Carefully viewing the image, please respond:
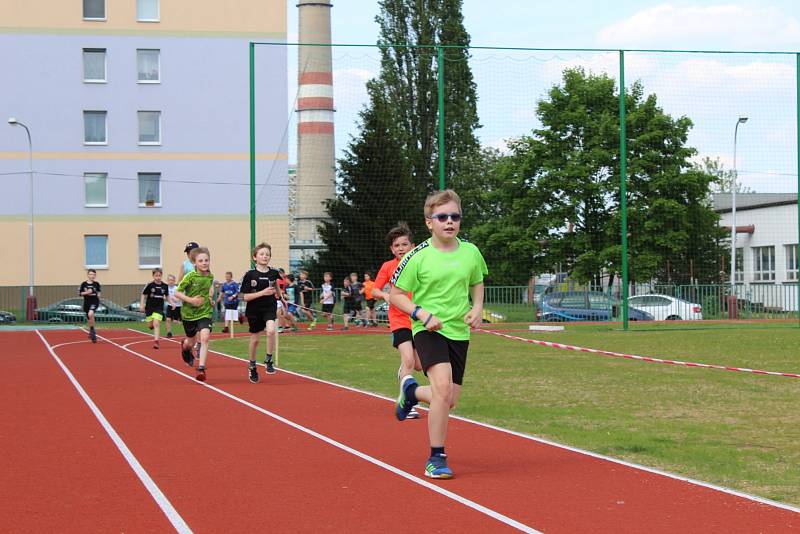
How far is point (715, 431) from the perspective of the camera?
991cm

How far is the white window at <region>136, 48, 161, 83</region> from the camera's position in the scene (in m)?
56.2

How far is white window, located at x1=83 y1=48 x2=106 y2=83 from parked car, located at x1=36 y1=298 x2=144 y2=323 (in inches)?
588

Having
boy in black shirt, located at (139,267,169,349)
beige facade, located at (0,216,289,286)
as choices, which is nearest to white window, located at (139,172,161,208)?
beige facade, located at (0,216,289,286)

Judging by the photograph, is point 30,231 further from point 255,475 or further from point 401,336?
point 255,475

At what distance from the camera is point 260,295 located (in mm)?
14742

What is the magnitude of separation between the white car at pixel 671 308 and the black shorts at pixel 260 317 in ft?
76.0

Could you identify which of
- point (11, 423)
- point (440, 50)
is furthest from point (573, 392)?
point (440, 50)

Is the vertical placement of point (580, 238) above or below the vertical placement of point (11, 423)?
above

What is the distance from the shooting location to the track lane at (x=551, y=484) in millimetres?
6242

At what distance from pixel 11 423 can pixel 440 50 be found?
19863 millimetres

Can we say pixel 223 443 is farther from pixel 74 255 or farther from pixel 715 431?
pixel 74 255

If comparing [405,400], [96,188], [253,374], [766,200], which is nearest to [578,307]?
[766,200]

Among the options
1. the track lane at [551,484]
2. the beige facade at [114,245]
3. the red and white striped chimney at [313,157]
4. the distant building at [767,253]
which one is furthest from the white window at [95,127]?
the track lane at [551,484]

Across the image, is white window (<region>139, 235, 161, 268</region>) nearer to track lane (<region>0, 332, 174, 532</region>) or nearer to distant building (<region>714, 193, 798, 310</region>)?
distant building (<region>714, 193, 798, 310</region>)
